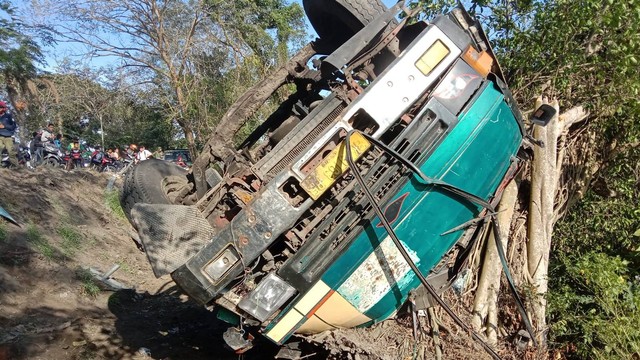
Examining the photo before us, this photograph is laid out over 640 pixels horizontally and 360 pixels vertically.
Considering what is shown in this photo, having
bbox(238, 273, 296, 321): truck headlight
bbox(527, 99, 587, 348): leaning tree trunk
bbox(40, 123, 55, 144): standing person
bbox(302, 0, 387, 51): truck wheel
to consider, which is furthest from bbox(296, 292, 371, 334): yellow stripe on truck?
bbox(40, 123, 55, 144): standing person

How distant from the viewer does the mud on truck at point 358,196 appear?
2.95 m

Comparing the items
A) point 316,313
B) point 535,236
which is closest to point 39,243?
point 316,313

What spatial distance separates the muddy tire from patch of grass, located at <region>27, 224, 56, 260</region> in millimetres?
2034

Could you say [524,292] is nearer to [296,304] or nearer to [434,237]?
[434,237]

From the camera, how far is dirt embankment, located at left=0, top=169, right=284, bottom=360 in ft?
13.4

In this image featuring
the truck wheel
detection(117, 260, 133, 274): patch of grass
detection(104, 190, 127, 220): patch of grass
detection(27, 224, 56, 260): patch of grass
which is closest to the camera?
the truck wheel

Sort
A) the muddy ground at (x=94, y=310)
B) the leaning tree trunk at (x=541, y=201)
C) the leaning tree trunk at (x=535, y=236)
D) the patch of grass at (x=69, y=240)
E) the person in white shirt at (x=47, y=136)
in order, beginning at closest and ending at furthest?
the muddy ground at (x=94, y=310), the leaning tree trunk at (x=535, y=236), the leaning tree trunk at (x=541, y=201), the patch of grass at (x=69, y=240), the person in white shirt at (x=47, y=136)

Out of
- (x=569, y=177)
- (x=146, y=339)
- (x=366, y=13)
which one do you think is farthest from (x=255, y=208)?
(x=569, y=177)

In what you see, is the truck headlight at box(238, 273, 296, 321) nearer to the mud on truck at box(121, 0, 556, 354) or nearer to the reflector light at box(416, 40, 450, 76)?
the mud on truck at box(121, 0, 556, 354)

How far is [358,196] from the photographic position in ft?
9.84

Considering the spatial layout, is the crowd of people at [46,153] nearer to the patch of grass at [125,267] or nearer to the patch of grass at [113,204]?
the patch of grass at [113,204]

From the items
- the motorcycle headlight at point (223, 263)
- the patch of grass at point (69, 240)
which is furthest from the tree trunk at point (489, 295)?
the patch of grass at point (69, 240)

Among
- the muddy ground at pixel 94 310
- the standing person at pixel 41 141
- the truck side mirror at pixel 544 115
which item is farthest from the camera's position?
the standing person at pixel 41 141

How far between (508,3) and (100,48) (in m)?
10.6
